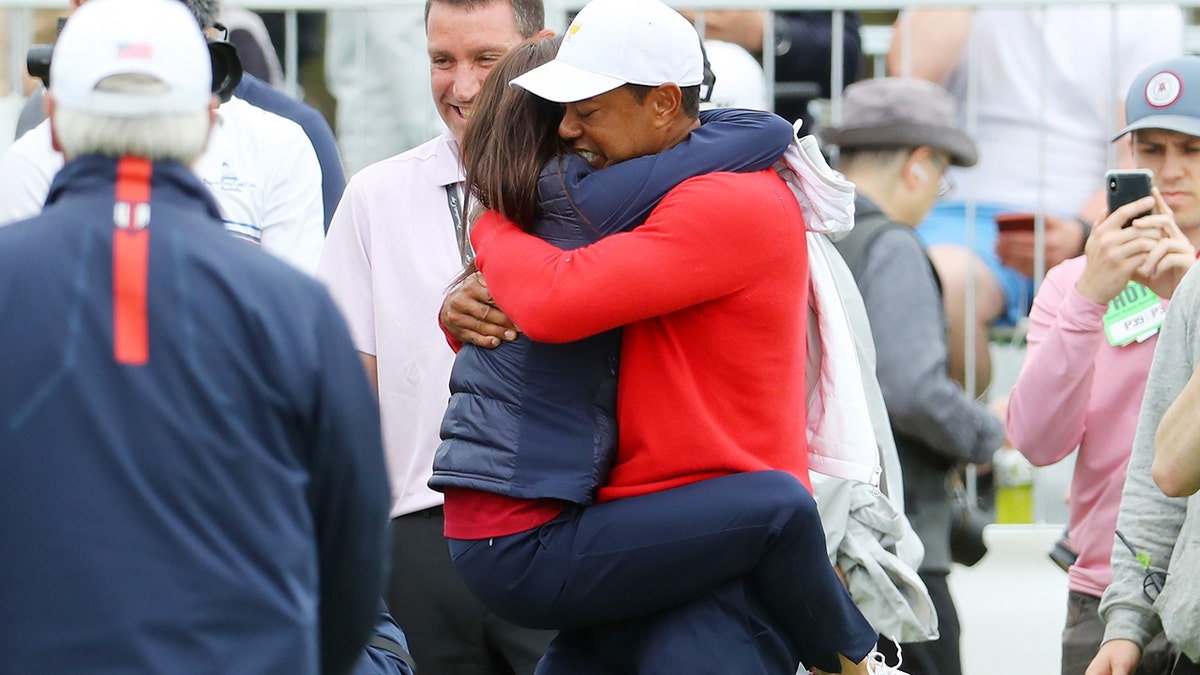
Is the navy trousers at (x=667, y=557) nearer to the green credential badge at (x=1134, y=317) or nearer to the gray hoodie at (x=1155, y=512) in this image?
the gray hoodie at (x=1155, y=512)

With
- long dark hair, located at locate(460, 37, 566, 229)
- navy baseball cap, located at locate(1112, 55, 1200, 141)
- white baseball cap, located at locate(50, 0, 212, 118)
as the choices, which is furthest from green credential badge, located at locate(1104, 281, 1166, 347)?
white baseball cap, located at locate(50, 0, 212, 118)

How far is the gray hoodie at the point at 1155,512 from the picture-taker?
3.60 metres

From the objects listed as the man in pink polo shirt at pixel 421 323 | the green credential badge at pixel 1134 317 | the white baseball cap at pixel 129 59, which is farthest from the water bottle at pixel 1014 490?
the white baseball cap at pixel 129 59

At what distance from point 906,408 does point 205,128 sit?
2.54 m

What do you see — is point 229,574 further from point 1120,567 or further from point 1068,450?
point 1068,450

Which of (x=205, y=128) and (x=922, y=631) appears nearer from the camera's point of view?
(x=205, y=128)

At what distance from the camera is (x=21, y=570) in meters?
2.17

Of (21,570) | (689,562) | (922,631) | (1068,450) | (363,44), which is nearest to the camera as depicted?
(21,570)

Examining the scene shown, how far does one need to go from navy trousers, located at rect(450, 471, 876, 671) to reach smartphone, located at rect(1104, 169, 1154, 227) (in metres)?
1.50

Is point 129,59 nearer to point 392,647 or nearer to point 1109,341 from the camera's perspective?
point 392,647

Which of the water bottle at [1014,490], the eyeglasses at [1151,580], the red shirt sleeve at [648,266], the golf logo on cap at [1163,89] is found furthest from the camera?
the water bottle at [1014,490]

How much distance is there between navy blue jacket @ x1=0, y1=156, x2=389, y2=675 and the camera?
2164mm

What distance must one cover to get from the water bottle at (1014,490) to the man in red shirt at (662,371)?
2.85 m

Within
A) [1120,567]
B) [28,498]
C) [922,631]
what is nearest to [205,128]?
[28,498]
